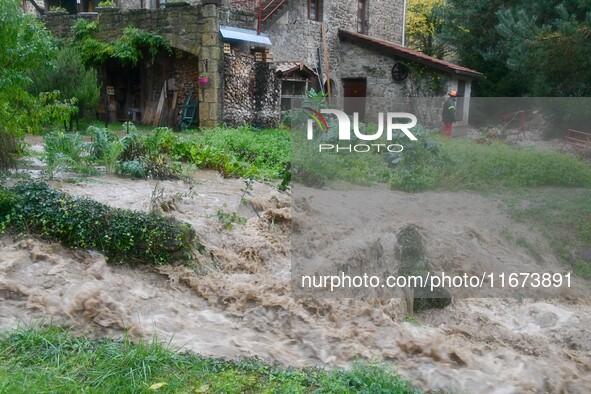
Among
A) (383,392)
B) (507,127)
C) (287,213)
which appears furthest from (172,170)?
(383,392)

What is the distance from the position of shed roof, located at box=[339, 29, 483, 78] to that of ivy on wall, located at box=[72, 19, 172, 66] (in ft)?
20.7

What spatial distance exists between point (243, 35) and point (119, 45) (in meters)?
3.29

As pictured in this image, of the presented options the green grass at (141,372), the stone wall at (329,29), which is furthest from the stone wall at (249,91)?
the green grass at (141,372)

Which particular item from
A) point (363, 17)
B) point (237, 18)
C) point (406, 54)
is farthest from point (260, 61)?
point (363, 17)

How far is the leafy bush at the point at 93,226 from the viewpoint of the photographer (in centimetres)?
672

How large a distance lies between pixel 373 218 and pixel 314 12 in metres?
13.1

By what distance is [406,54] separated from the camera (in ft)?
59.9

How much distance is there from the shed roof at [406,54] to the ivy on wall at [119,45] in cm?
630

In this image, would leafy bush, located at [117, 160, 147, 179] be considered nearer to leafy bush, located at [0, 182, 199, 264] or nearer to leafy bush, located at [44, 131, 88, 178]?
leafy bush, located at [44, 131, 88, 178]

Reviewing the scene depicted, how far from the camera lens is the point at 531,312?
679cm

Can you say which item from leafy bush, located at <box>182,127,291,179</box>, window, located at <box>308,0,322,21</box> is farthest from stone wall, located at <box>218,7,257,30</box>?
leafy bush, located at <box>182,127,291,179</box>

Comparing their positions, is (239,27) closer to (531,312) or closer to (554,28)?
(554,28)

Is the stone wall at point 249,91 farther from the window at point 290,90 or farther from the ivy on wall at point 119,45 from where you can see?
the ivy on wall at point 119,45

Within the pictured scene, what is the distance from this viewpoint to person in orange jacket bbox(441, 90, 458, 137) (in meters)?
7.29
